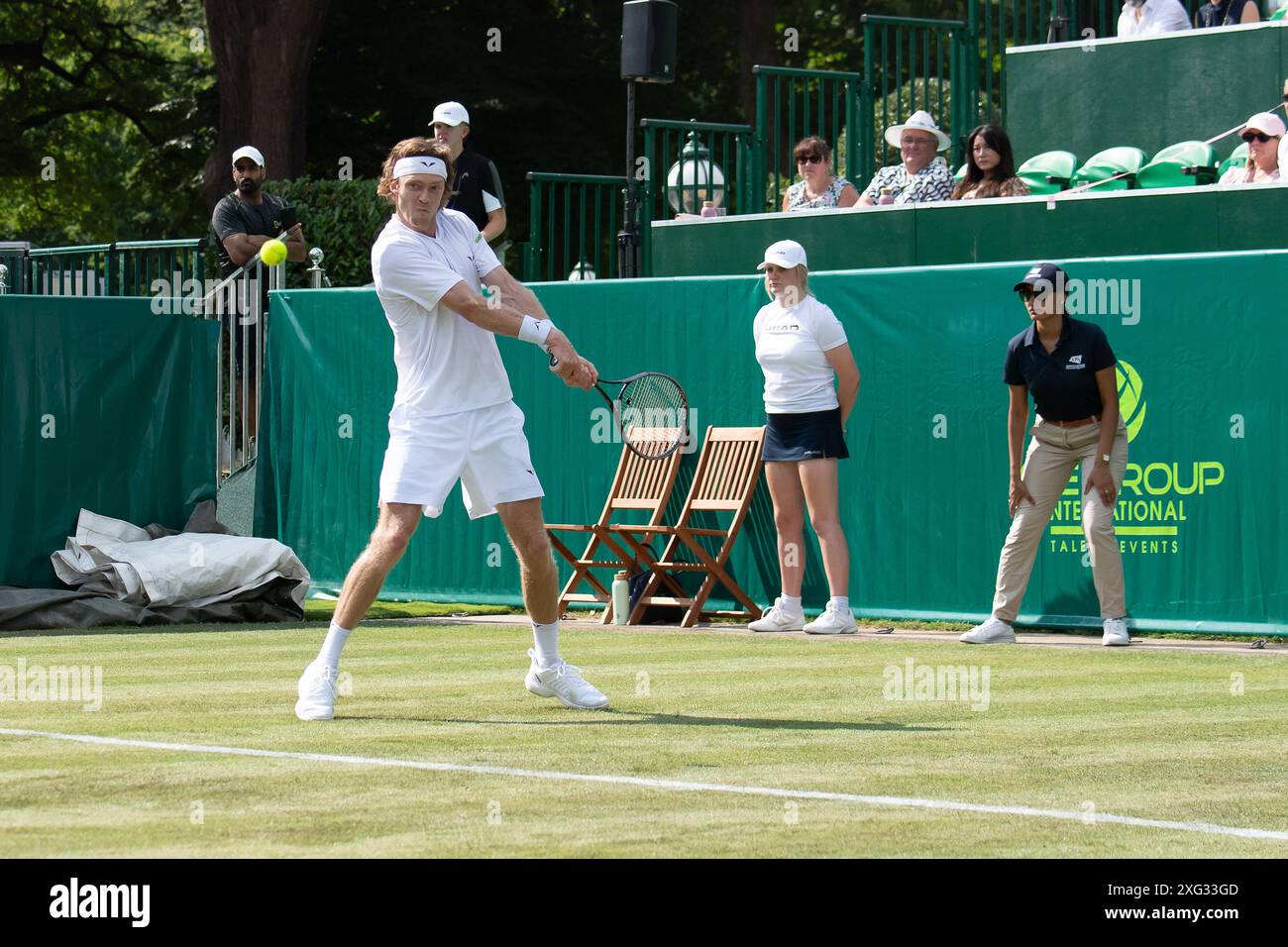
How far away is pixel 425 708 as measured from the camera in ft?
29.6

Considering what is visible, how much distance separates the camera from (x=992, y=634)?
1244cm

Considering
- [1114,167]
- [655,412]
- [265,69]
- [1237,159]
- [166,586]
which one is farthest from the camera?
[265,69]

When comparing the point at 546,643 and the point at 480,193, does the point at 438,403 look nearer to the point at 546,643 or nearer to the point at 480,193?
the point at 546,643

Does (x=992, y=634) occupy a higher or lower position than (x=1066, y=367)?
lower

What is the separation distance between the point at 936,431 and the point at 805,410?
0.96 metres

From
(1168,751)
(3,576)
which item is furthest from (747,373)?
(1168,751)

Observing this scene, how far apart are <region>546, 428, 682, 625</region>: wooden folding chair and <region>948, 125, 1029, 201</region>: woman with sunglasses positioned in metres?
3.21

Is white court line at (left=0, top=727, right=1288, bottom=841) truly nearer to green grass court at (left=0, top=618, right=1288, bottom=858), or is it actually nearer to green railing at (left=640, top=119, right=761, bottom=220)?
green grass court at (left=0, top=618, right=1288, bottom=858)

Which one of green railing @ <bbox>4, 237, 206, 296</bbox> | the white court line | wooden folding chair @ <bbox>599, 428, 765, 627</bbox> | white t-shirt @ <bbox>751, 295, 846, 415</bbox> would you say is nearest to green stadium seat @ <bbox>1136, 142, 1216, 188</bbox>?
white t-shirt @ <bbox>751, 295, 846, 415</bbox>

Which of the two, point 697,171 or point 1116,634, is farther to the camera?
point 697,171

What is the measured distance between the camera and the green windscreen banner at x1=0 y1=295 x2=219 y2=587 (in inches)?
591

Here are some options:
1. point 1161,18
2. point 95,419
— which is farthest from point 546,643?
point 1161,18
